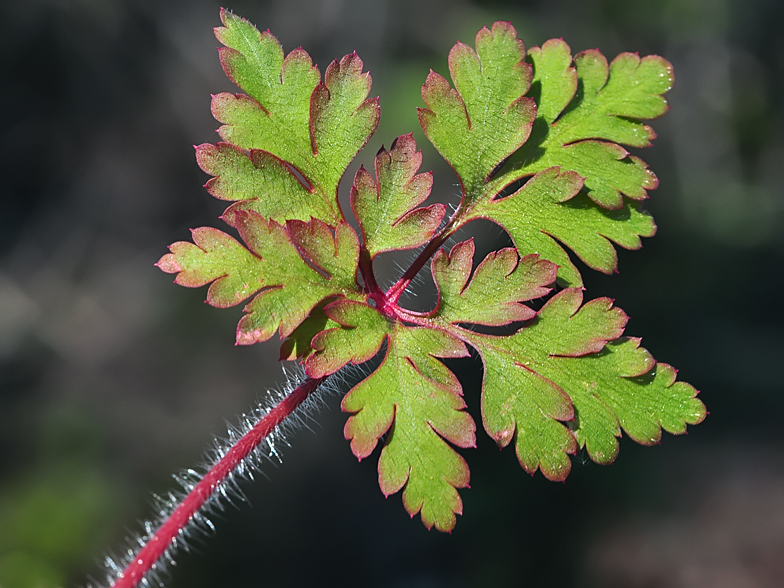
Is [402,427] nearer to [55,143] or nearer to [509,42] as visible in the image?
[509,42]

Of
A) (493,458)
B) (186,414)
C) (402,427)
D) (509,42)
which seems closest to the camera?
(402,427)

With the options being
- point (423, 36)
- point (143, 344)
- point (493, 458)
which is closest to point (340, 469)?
point (493, 458)

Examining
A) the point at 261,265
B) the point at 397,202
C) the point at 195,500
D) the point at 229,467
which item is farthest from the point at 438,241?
the point at 195,500

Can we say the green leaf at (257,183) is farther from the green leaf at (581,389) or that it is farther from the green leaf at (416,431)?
the green leaf at (581,389)

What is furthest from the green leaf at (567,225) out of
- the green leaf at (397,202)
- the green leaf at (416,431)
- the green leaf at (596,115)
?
the green leaf at (416,431)

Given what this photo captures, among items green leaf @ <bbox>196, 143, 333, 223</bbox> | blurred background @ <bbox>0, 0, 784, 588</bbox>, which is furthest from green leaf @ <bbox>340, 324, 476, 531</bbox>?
A: blurred background @ <bbox>0, 0, 784, 588</bbox>

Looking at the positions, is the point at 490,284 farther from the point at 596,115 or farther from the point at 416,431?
the point at 596,115

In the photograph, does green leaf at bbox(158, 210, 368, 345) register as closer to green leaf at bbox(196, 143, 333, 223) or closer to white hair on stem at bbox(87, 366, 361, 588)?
green leaf at bbox(196, 143, 333, 223)
